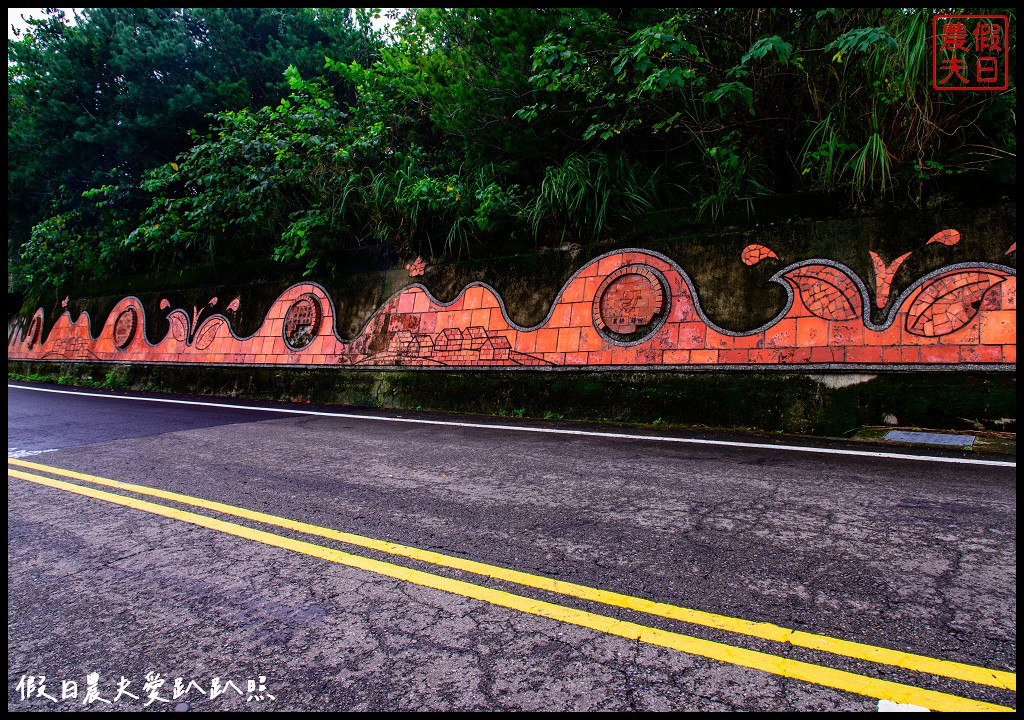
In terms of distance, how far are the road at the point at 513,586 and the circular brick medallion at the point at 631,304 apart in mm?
3230

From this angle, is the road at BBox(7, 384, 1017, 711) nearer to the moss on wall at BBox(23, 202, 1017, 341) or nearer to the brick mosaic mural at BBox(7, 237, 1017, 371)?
the brick mosaic mural at BBox(7, 237, 1017, 371)

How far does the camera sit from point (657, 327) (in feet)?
24.2

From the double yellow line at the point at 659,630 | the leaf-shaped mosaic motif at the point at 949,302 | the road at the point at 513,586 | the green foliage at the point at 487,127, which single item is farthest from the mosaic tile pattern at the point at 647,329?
the double yellow line at the point at 659,630

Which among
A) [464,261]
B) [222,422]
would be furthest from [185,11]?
[222,422]

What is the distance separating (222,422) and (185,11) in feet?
54.9

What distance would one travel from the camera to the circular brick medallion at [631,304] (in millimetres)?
7465

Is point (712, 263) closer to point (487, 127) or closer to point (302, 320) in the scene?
point (487, 127)

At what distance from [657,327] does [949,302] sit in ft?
10.1

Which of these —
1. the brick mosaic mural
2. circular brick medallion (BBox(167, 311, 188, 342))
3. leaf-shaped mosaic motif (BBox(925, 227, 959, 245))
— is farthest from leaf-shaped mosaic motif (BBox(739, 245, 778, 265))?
circular brick medallion (BBox(167, 311, 188, 342))

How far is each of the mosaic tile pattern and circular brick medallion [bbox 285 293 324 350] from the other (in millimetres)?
24

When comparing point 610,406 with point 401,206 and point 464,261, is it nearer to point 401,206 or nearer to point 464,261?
point 464,261

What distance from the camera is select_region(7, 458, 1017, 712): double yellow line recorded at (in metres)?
1.64

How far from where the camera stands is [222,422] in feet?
23.4

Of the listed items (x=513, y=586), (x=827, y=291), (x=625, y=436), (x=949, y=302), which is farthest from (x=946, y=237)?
(x=513, y=586)
